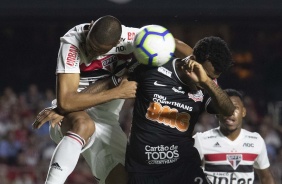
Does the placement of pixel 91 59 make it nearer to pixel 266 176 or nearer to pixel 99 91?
pixel 99 91

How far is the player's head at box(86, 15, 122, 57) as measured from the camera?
5602mm

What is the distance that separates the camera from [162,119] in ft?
18.7

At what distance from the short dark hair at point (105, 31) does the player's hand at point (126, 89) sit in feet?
1.10

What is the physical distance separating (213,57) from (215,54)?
35mm

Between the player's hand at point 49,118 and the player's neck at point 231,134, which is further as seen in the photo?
the player's neck at point 231,134

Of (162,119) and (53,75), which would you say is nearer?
(162,119)

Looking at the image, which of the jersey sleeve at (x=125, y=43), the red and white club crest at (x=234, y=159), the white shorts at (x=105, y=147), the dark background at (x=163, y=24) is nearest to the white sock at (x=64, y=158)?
the white shorts at (x=105, y=147)

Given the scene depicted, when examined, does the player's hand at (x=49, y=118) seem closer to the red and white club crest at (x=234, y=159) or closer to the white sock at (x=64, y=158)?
the white sock at (x=64, y=158)

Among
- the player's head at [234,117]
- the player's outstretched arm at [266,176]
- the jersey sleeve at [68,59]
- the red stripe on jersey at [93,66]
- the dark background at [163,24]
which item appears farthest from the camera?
the dark background at [163,24]

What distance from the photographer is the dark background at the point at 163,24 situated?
15211 mm

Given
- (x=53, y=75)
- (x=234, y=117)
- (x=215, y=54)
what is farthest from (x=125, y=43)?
(x=53, y=75)

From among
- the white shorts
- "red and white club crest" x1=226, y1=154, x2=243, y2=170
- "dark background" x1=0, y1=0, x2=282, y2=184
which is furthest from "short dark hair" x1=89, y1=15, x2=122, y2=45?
"dark background" x1=0, y1=0, x2=282, y2=184

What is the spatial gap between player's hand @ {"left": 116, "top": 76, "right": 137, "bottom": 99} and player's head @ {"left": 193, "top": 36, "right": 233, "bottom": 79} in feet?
1.76

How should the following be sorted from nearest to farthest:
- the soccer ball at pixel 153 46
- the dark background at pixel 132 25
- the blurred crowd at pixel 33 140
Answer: the soccer ball at pixel 153 46
the blurred crowd at pixel 33 140
the dark background at pixel 132 25
